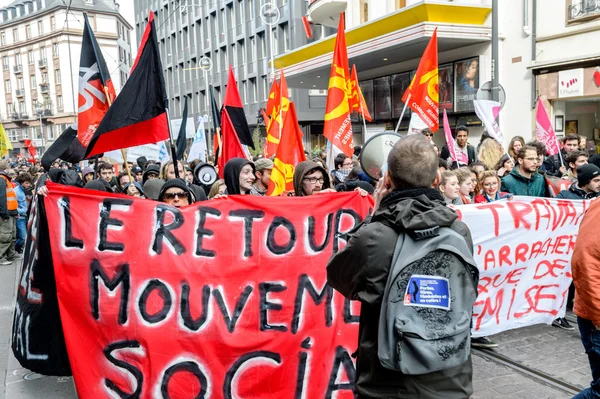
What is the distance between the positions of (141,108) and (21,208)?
743 cm

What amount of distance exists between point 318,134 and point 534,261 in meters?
32.0

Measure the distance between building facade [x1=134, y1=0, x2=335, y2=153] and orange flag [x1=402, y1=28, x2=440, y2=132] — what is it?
23.7m

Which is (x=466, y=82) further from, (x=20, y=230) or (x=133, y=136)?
(x=133, y=136)

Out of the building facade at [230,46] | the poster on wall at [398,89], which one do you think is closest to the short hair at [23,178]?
the poster on wall at [398,89]

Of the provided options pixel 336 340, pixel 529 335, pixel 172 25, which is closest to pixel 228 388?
pixel 336 340

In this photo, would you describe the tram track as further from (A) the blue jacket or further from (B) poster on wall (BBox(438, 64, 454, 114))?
(B) poster on wall (BBox(438, 64, 454, 114))

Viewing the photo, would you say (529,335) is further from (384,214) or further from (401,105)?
(401,105)

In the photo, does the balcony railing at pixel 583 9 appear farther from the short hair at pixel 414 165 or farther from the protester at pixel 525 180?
A: the short hair at pixel 414 165

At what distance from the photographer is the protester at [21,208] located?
415 inches

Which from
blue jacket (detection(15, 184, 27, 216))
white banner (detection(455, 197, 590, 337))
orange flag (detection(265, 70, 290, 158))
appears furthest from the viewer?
blue jacket (detection(15, 184, 27, 216))

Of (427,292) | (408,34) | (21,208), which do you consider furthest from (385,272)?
(408,34)

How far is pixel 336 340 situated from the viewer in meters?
3.75

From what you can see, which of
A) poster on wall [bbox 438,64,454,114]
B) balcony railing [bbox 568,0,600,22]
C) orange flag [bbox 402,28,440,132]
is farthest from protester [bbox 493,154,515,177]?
poster on wall [bbox 438,64,454,114]

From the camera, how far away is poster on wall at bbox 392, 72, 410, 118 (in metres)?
20.0
